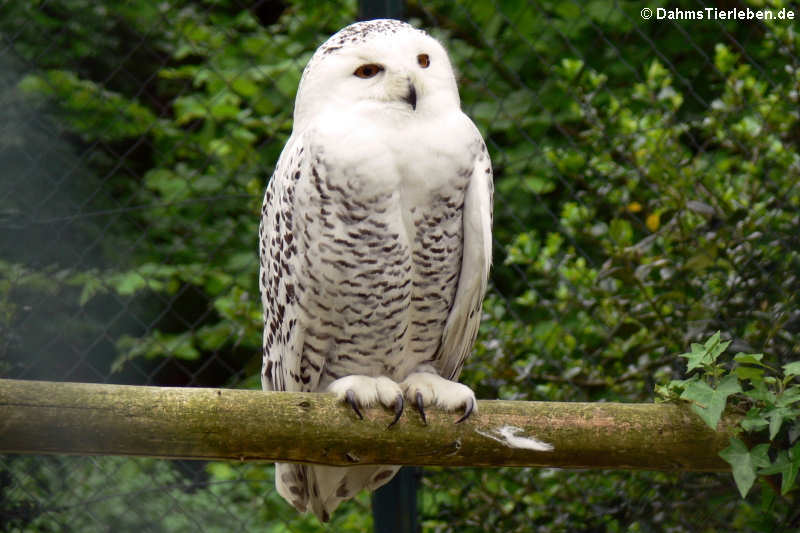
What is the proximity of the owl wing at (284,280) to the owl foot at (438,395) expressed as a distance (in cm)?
21

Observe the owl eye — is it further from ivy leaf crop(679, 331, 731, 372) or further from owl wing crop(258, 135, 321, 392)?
ivy leaf crop(679, 331, 731, 372)

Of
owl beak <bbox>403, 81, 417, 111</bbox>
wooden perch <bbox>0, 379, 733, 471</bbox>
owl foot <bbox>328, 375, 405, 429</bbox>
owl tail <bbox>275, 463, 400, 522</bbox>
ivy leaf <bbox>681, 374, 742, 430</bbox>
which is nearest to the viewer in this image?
wooden perch <bbox>0, 379, 733, 471</bbox>

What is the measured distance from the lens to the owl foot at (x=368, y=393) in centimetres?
158

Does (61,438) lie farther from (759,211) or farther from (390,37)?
(759,211)

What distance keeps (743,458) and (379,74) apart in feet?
2.86

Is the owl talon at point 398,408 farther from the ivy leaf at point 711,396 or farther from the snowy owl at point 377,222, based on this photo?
the ivy leaf at point 711,396

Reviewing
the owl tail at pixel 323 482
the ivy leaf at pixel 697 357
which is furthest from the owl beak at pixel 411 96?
the owl tail at pixel 323 482

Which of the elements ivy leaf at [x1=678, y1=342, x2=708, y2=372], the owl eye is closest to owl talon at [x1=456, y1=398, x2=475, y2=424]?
ivy leaf at [x1=678, y1=342, x2=708, y2=372]

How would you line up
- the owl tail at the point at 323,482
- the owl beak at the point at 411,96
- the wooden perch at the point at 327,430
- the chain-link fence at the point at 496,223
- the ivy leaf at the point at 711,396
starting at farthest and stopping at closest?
1. the chain-link fence at the point at 496,223
2. the owl tail at the point at 323,482
3. the owl beak at the point at 411,96
4. the ivy leaf at the point at 711,396
5. the wooden perch at the point at 327,430

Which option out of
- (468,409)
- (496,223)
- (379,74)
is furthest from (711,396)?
(496,223)

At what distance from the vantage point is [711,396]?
59.0 inches

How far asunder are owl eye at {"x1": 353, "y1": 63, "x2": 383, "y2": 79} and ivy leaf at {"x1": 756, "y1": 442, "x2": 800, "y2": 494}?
92 centimetres

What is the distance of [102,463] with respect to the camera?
2.33 metres

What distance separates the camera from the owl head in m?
1.69
